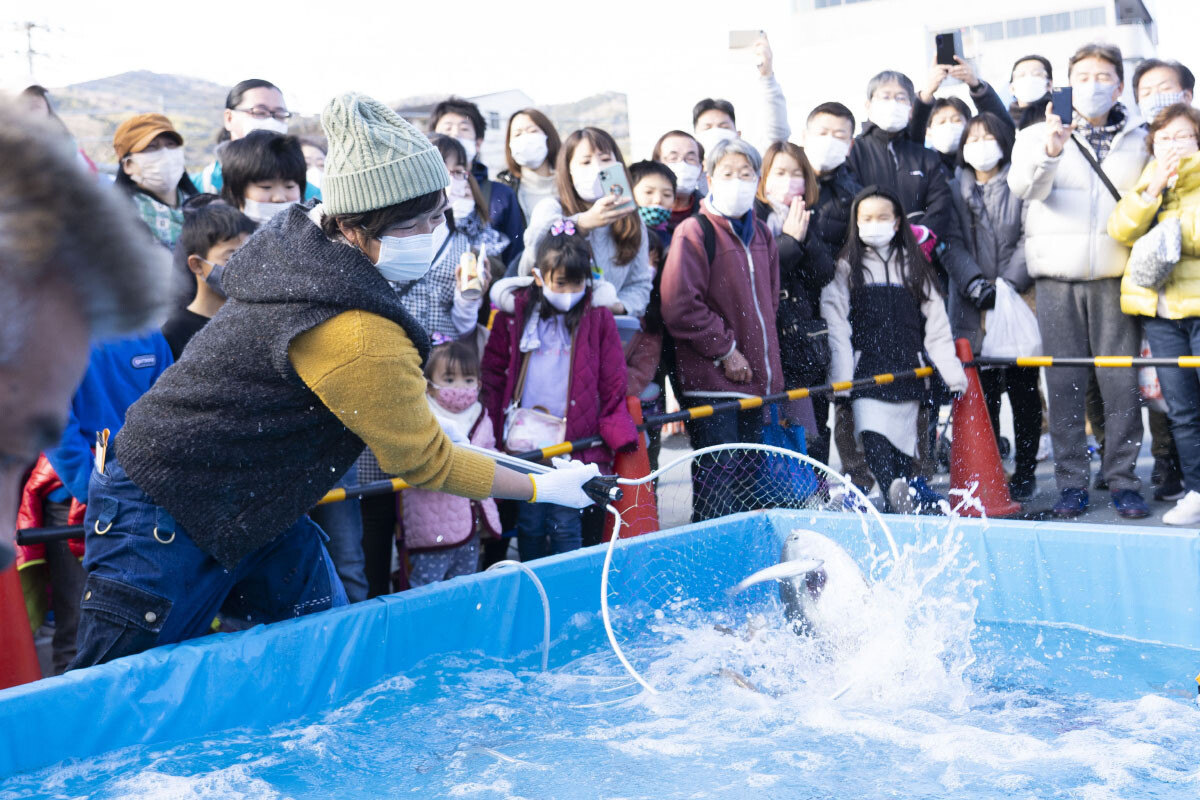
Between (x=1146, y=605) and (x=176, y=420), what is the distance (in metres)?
3.54

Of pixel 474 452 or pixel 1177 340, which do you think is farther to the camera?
pixel 1177 340

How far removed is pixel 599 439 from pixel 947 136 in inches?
154

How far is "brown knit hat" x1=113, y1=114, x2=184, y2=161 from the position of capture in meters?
5.34

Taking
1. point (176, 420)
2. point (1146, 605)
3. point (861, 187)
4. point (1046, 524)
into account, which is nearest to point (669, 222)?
point (861, 187)

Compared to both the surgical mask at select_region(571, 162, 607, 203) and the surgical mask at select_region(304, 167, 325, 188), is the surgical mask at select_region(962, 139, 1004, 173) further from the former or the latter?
the surgical mask at select_region(304, 167, 325, 188)

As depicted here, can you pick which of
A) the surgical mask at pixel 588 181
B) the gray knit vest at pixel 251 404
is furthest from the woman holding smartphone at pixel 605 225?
the gray knit vest at pixel 251 404

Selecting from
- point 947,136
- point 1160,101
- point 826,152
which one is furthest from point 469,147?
point 1160,101

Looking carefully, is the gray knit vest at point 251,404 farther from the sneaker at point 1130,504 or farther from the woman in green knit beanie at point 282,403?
the sneaker at point 1130,504

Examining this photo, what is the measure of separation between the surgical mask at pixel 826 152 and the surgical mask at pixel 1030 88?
1.68 m

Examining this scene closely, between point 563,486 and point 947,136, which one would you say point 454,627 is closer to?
point 563,486

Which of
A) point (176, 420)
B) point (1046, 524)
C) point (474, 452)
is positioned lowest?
point (1046, 524)

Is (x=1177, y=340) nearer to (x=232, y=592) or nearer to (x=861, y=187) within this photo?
(x=861, y=187)

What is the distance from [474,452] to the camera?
354 centimetres

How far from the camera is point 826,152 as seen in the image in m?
7.14
